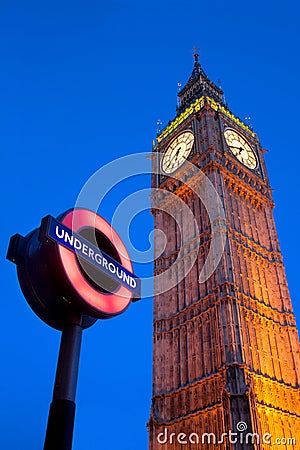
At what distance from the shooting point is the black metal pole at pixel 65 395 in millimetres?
6852

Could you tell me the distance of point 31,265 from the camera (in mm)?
7789

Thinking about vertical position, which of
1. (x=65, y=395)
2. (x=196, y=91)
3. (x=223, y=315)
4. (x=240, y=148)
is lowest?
(x=65, y=395)

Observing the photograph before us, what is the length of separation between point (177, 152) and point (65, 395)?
4815 centimetres

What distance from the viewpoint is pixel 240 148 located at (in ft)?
174

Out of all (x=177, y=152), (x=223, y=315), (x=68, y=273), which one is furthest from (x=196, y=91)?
(x=68, y=273)

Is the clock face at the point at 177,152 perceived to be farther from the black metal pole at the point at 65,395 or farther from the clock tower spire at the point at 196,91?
the black metal pole at the point at 65,395

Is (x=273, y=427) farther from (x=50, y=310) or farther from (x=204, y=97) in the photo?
(x=204, y=97)

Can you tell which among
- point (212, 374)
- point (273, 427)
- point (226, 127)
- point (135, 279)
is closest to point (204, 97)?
point (226, 127)

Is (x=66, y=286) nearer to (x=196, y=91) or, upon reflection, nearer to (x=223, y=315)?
(x=223, y=315)

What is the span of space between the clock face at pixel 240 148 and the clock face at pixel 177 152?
4.39 metres

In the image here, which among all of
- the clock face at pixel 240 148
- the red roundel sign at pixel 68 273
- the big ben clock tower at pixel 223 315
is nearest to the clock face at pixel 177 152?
the big ben clock tower at pixel 223 315

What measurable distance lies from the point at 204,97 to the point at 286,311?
28.6m

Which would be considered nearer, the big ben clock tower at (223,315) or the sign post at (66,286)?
the sign post at (66,286)

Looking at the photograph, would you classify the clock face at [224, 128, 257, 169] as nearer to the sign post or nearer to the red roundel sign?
the red roundel sign
